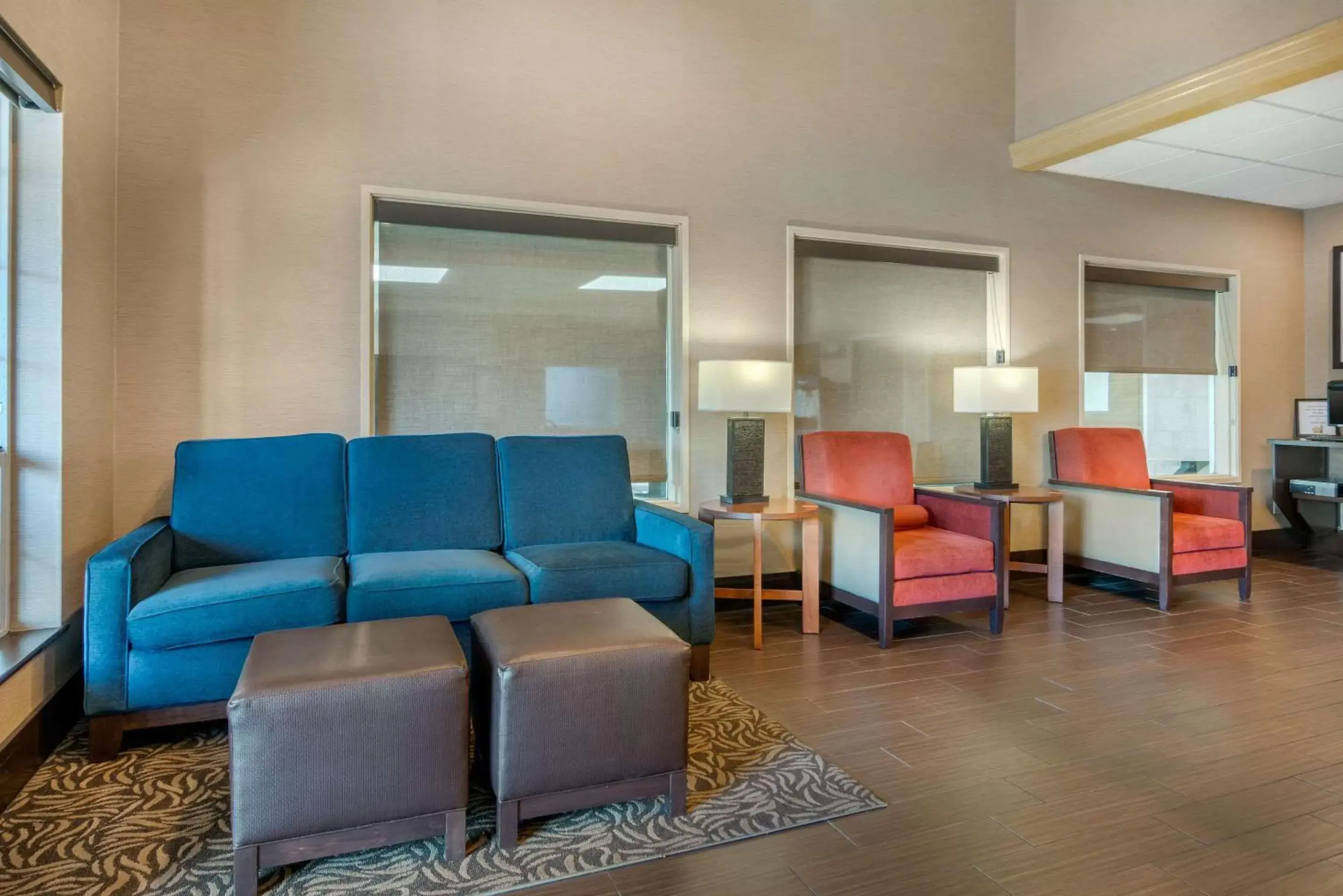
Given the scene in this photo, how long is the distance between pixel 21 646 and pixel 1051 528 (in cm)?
492

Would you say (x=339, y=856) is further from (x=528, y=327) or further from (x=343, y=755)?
(x=528, y=327)

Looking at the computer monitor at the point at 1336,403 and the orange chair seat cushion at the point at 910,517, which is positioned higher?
the computer monitor at the point at 1336,403

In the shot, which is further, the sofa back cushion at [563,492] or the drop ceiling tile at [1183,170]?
the drop ceiling tile at [1183,170]

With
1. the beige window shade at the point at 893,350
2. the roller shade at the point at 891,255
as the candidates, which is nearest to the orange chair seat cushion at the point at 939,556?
the beige window shade at the point at 893,350

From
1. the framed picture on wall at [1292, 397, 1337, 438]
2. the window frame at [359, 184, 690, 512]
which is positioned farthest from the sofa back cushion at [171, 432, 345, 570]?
the framed picture on wall at [1292, 397, 1337, 438]

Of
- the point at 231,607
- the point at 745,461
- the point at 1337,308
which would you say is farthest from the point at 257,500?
the point at 1337,308

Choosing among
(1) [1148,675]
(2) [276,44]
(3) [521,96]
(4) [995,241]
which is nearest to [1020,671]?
(1) [1148,675]

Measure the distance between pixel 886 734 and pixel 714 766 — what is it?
652mm

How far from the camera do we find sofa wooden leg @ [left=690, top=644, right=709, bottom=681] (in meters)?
3.32

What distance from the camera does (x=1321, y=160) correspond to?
16.9 feet

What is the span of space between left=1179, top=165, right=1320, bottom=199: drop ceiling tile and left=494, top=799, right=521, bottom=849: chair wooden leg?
597 cm

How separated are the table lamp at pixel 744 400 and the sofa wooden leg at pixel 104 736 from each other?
8.73 ft

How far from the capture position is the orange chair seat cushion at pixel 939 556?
385 centimetres

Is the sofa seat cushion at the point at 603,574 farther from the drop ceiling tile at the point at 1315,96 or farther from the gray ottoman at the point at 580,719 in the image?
the drop ceiling tile at the point at 1315,96
